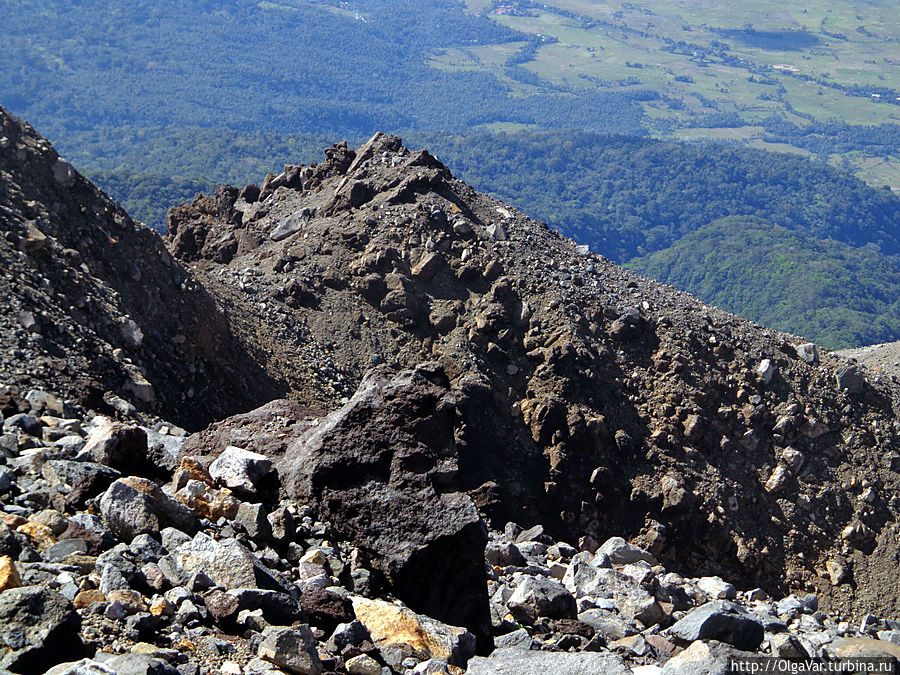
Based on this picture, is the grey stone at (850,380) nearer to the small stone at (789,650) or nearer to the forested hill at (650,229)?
the small stone at (789,650)

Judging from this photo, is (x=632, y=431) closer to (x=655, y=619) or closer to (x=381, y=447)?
(x=655, y=619)

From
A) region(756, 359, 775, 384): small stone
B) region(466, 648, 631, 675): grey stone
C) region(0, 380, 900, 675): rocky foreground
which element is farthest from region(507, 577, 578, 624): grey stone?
region(756, 359, 775, 384): small stone

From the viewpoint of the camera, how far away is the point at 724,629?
8461 millimetres

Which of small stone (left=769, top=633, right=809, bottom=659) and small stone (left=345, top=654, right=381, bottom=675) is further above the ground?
small stone (left=345, top=654, right=381, bottom=675)

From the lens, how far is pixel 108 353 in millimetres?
13852

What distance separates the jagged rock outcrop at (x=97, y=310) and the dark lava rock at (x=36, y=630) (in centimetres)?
623

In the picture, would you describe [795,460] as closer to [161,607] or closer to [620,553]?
[620,553]

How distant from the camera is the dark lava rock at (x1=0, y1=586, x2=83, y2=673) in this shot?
224 inches

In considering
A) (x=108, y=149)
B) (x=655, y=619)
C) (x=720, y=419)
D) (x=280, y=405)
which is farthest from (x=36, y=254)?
(x=108, y=149)

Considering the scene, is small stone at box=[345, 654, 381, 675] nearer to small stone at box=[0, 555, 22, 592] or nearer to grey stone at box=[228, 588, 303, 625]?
grey stone at box=[228, 588, 303, 625]

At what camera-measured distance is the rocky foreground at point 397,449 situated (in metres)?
7.24

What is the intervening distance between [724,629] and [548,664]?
7.17 feet

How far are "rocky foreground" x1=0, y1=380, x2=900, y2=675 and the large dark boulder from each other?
0.02 metres

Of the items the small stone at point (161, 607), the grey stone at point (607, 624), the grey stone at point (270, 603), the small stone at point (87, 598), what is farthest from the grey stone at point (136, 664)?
the grey stone at point (607, 624)
